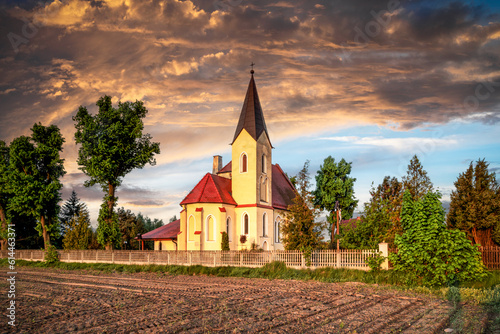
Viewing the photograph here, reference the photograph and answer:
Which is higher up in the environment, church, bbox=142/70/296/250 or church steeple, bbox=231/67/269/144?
church steeple, bbox=231/67/269/144

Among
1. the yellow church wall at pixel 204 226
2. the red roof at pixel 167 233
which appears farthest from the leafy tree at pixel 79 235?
the yellow church wall at pixel 204 226

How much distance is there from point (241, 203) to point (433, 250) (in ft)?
77.8

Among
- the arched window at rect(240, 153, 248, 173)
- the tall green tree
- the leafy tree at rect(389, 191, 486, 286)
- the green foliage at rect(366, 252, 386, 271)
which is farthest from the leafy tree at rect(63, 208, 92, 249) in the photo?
the leafy tree at rect(389, 191, 486, 286)

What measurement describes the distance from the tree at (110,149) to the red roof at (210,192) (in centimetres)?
524

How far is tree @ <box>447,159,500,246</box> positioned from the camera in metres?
27.8

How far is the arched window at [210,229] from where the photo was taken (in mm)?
36500

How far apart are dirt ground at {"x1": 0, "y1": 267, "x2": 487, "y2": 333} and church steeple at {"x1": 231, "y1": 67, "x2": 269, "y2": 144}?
24.8m

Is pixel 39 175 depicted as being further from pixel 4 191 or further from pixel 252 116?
pixel 252 116

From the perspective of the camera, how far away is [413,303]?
12.7 meters

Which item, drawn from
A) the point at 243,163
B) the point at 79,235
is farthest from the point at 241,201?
the point at 79,235

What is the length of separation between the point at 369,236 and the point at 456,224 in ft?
27.7

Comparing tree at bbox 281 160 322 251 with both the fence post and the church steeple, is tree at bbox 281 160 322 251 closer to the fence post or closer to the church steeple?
the fence post

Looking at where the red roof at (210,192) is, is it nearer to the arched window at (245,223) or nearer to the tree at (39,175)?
the arched window at (245,223)

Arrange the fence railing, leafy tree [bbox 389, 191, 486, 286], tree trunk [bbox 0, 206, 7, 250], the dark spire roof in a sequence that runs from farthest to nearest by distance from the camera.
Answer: tree trunk [bbox 0, 206, 7, 250] < the dark spire roof < the fence railing < leafy tree [bbox 389, 191, 486, 286]
